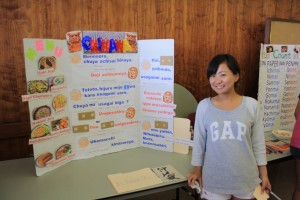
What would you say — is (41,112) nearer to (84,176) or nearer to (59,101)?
(59,101)

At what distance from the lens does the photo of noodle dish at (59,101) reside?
1.74 meters

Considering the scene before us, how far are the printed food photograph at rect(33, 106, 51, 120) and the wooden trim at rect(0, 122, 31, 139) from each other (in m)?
0.65

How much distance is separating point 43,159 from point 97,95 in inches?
22.2

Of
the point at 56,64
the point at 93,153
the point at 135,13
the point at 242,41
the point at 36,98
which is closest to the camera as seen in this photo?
the point at 36,98

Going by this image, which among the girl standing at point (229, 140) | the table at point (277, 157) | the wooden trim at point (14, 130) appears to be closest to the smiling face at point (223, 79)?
the girl standing at point (229, 140)

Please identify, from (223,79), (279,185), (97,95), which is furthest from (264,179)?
(279,185)

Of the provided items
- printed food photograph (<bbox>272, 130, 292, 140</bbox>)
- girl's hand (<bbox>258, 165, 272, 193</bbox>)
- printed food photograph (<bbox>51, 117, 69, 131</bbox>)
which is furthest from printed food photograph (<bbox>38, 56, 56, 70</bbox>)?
printed food photograph (<bbox>272, 130, 292, 140</bbox>)

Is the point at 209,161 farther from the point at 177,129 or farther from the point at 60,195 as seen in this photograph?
the point at 60,195

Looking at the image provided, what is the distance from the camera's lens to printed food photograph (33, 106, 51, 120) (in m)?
1.62

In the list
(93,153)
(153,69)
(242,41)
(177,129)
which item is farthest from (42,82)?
(242,41)

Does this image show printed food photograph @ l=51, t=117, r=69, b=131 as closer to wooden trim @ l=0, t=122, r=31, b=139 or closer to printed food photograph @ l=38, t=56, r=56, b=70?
printed food photograph @ l=38, t=56, r=56, b=70

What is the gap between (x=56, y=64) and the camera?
5.73 ft

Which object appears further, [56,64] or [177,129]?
[177,129]

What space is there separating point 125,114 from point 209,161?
0.79 metres
